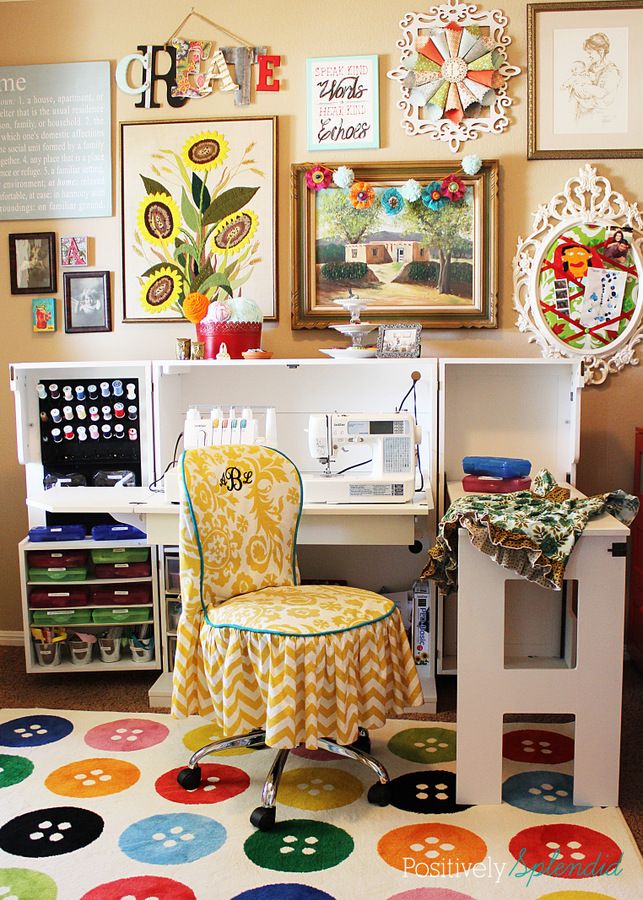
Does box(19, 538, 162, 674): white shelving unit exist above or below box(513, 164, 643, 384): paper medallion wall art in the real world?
below

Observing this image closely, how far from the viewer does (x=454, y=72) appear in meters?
3.26

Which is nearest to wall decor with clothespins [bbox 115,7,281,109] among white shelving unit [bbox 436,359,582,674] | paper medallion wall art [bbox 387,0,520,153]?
paper medallion wall art [bbox 387,0,520,153]

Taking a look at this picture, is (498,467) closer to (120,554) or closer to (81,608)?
(120,554)

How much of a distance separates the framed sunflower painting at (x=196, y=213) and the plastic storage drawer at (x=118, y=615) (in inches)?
44.3

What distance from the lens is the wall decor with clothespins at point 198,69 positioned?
3.35 meters

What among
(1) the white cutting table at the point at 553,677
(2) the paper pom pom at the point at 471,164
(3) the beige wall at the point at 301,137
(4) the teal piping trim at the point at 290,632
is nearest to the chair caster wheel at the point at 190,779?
(4) the teal piping trim at the point at 290,632

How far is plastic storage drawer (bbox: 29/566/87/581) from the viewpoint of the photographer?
10.4 feet

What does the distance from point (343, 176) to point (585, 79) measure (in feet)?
3.12

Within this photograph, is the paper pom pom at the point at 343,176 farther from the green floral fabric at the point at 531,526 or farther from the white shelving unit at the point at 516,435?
the green floral fabric at the point at 531,526

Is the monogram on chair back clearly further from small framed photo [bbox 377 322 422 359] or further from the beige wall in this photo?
the beige wall

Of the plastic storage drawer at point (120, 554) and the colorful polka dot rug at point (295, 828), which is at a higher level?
the plastic storage drawer at point (120, 554)

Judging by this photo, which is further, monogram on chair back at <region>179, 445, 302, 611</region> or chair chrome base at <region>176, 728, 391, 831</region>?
monogram on chair back at <region>179, 445, 302, 611</region>

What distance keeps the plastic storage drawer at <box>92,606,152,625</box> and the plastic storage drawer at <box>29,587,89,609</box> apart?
0.22 feet

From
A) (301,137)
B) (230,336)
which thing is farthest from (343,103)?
(230,336)
